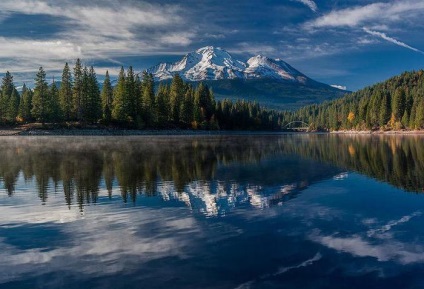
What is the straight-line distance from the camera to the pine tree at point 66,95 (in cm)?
12075

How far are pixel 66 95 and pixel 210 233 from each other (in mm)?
118255

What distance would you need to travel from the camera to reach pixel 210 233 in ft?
45.2

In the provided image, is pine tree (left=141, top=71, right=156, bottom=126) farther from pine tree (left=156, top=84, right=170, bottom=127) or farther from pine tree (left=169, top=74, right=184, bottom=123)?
pine tree (left=169, top=74, right=184, bottom=123)

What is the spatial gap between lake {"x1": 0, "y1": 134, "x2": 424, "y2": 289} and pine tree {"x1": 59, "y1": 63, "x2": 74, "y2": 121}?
9961cm

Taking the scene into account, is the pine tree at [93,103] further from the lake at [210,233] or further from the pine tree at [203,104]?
the lake at [210,233]

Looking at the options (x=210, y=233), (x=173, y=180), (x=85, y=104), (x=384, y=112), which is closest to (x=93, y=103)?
(x=85, y=104)

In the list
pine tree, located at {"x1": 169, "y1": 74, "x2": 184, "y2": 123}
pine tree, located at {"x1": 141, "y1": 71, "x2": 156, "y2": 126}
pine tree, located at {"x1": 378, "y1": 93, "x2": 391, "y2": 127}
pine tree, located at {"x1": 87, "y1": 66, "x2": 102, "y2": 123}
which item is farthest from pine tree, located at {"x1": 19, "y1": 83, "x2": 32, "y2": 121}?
pine tree, located at {"x1": 378, "y1": 93, "x2": 391, "y2": 127}

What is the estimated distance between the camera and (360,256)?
11.7 m

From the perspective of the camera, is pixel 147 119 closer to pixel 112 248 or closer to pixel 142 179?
pixel 142 179

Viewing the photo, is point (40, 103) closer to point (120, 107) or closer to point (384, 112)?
point (120, 107)

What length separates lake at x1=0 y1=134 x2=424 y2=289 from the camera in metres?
10.1

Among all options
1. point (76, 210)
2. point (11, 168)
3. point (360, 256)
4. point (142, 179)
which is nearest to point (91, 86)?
point (11, 168)

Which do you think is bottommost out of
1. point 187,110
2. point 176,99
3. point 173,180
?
point 173,180

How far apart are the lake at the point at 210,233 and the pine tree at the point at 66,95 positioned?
99.6 meters
